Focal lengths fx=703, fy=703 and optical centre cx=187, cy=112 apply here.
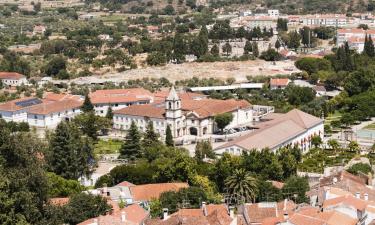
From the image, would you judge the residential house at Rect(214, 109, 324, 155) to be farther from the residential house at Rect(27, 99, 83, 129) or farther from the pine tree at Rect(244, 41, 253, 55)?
the pine tree at Rect(244, 41, 253, 55)

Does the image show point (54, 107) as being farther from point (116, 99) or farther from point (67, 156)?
point (67, 156)

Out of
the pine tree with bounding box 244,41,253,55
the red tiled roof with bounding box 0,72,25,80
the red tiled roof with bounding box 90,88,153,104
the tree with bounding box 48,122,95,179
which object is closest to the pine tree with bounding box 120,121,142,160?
the tree with bounding box 48,122,95,179

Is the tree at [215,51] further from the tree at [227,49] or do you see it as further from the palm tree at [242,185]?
the palm tree at [242,185]

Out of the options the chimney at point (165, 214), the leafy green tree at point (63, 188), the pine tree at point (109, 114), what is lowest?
the pine tree at point (109, 114)

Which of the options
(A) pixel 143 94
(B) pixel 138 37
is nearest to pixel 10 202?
(A) pixel 143 94

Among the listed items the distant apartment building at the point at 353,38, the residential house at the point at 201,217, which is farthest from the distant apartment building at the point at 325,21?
the residential house at the point at 201,217

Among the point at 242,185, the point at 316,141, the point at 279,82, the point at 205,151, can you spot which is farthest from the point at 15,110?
the point at 242,185

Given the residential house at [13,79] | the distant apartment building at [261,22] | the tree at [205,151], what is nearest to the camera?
the tree at [205,151]
